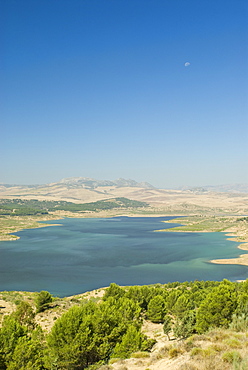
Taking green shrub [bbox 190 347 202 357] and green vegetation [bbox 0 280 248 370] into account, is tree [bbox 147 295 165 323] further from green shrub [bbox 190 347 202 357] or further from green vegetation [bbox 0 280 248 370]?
green shrub [bbox 190 347 202 357]

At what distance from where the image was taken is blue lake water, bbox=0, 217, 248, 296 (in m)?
55.8

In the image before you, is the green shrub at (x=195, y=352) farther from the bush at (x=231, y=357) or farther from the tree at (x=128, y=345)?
the tree at (x=128, y=345)

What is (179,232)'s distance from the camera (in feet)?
409

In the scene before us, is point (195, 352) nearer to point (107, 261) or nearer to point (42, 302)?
point (42, 302)

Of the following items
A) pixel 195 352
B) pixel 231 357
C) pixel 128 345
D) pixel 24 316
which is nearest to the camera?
pixel 231 357

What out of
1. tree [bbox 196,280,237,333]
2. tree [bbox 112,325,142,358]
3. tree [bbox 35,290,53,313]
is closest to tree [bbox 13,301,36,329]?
tree [bbox 35,290,53,313]

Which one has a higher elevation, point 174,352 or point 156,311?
point 174,352

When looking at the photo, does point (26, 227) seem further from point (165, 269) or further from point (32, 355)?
point (32, 355)

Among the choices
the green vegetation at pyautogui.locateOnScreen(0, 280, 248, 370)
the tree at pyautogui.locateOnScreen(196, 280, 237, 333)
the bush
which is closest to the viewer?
the bush

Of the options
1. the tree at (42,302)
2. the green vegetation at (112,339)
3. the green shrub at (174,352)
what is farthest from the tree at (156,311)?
the green shrub at (174,352)

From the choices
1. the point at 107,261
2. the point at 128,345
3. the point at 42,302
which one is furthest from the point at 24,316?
the point at 107,261

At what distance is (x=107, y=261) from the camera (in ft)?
240

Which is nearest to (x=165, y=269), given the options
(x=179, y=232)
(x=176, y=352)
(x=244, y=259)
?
(x=244, y=259)

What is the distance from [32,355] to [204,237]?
100167 mm
